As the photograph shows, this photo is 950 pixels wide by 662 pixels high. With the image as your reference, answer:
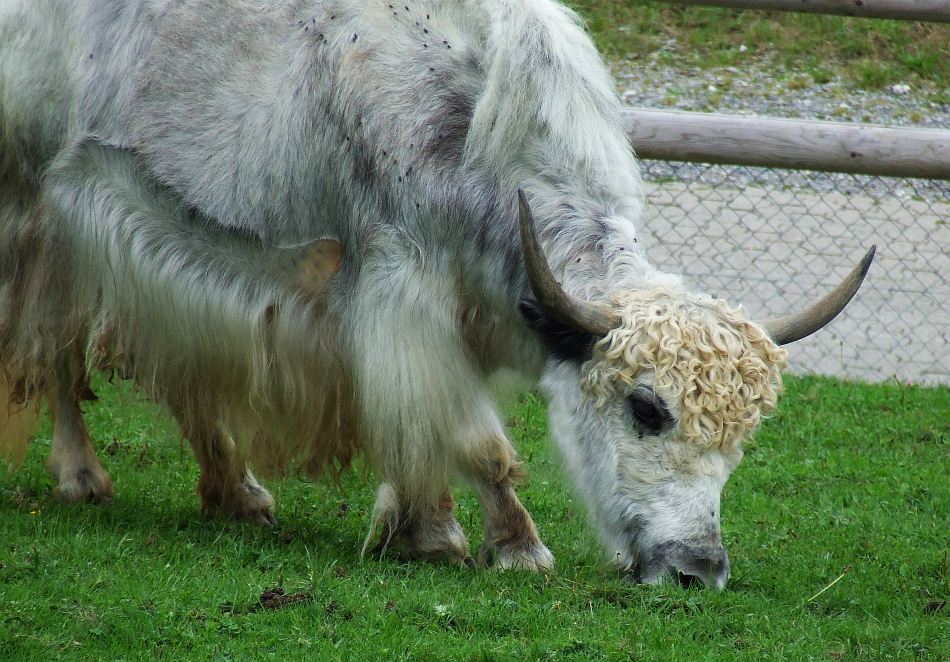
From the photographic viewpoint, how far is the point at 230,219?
4.95 metres

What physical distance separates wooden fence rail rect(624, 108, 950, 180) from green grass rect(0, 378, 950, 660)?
5.29 feet

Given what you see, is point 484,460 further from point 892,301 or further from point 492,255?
point 892,301

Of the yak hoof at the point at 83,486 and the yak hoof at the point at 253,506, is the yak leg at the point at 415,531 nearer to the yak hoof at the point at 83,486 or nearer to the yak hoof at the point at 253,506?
the yak hoof at the point at 253,506

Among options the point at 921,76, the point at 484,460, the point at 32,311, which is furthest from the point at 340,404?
the point at 921,76

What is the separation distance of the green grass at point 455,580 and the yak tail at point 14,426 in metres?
0.15

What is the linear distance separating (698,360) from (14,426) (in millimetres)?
3069

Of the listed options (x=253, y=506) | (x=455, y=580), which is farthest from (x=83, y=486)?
(x=455, y=580)

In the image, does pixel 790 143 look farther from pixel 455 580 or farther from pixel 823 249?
pixel 455 580

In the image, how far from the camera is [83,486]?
5.61 metres

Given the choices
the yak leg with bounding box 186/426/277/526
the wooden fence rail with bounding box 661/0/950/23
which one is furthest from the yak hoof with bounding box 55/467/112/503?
the wooden fence rail with bounding box 661/0/950/23

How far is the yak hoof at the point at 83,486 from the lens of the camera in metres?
5.59

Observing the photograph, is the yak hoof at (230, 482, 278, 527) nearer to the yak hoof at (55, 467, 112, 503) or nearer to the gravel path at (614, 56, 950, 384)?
the yak hoof at (55, 467, 112, 503)

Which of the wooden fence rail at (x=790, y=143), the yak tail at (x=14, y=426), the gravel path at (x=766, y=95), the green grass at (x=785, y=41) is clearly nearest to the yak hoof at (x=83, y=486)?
the yak tail at (x=14, y=426)

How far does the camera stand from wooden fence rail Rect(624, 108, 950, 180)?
721 cm
